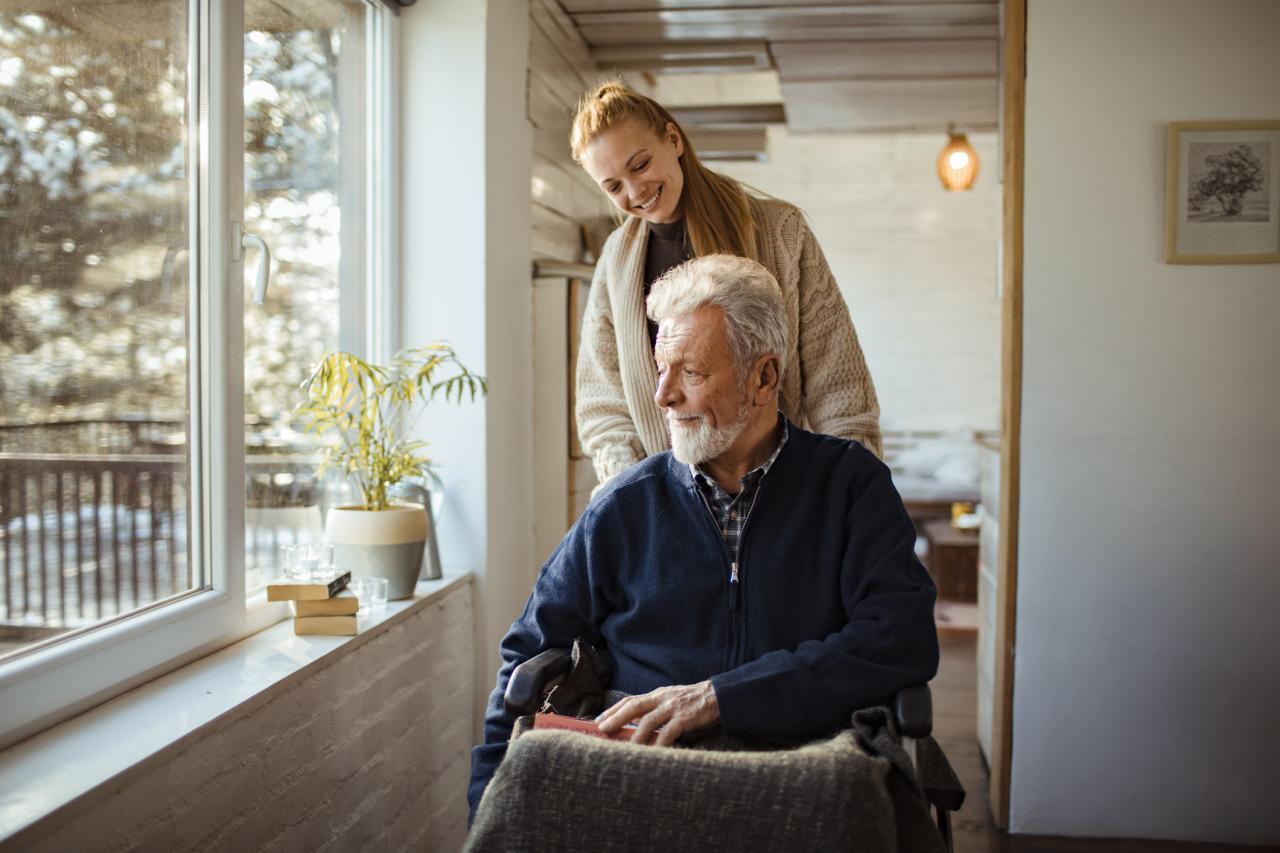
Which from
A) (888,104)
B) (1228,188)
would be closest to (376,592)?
(1228,188)

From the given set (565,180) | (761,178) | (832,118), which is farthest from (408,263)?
(761,178)

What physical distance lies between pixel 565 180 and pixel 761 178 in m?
4.53

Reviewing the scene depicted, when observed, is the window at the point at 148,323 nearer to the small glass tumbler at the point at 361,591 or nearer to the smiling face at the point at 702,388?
the small glass tumbler at the point at 361,591

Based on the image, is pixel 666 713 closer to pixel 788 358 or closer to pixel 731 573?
pixel 731 573

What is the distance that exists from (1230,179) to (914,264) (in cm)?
494

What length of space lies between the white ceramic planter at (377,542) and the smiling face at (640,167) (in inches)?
A: 34.1

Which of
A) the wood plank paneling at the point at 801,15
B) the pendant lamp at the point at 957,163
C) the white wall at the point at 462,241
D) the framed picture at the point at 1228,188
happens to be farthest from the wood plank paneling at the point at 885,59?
the white wall at the point at 462,241

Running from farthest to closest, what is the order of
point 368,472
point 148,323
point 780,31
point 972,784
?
1. point 780,31
2. point 972,784
3. point 368,472
4. point 148,323

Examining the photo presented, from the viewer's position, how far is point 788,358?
2027 millimetres

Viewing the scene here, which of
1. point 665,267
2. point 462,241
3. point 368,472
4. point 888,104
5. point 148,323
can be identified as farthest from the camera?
point 888,104

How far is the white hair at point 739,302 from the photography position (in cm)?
167

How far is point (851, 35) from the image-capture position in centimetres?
380

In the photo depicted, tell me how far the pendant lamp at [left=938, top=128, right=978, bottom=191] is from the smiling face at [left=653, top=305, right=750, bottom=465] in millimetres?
4000

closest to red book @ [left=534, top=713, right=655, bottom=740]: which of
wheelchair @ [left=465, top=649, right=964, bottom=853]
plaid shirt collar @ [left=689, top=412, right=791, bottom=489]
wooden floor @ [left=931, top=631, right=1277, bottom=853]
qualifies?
wheelchair @ [left=465, top=649, right=964, bottom=853]
